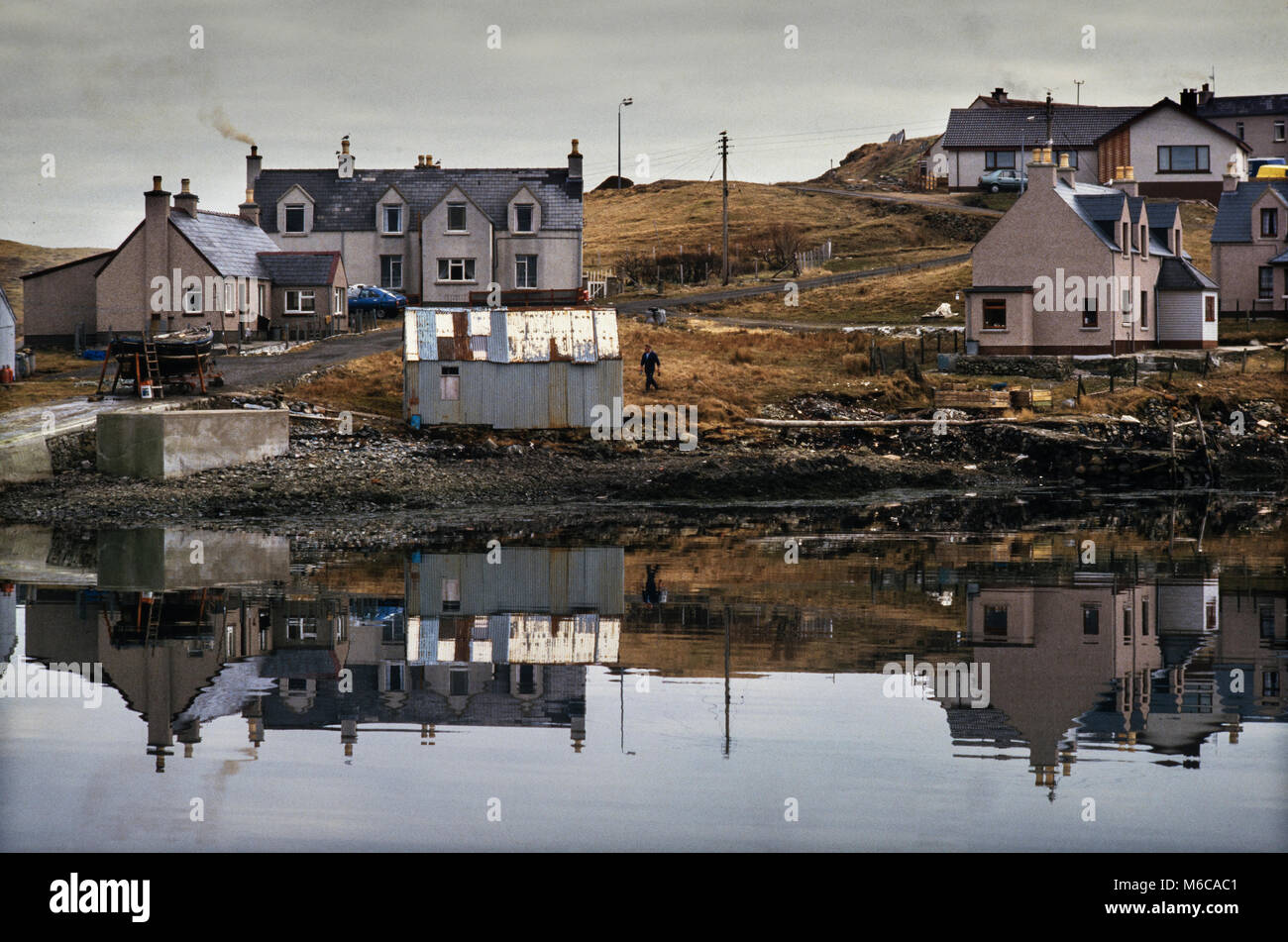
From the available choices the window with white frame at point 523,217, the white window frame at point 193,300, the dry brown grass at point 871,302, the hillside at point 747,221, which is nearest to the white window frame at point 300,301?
the white window frame at point 193,300

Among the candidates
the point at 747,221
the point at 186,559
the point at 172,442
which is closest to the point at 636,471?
the point at 172,442

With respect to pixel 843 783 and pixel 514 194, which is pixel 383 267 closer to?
pixel 514 194

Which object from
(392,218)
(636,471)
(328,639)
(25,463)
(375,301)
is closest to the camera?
(328,639)

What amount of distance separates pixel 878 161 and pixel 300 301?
110m

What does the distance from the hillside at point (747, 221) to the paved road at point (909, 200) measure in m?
0.71

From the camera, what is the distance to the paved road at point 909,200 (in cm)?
A: 9575

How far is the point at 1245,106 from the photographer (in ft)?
309

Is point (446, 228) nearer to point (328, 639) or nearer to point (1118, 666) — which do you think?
point (328, 639)

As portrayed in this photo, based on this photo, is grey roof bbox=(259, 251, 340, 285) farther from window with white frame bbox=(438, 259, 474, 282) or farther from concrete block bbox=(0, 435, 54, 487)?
concrete block bbox=(0, 435, 54, 487)

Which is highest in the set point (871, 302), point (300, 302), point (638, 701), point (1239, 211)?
point (1239, 211)

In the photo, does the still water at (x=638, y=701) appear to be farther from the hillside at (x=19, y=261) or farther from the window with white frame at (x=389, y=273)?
the hillside at (x=19, y=261)

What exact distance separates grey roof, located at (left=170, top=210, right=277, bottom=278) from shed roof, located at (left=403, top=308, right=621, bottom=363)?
16.2m
